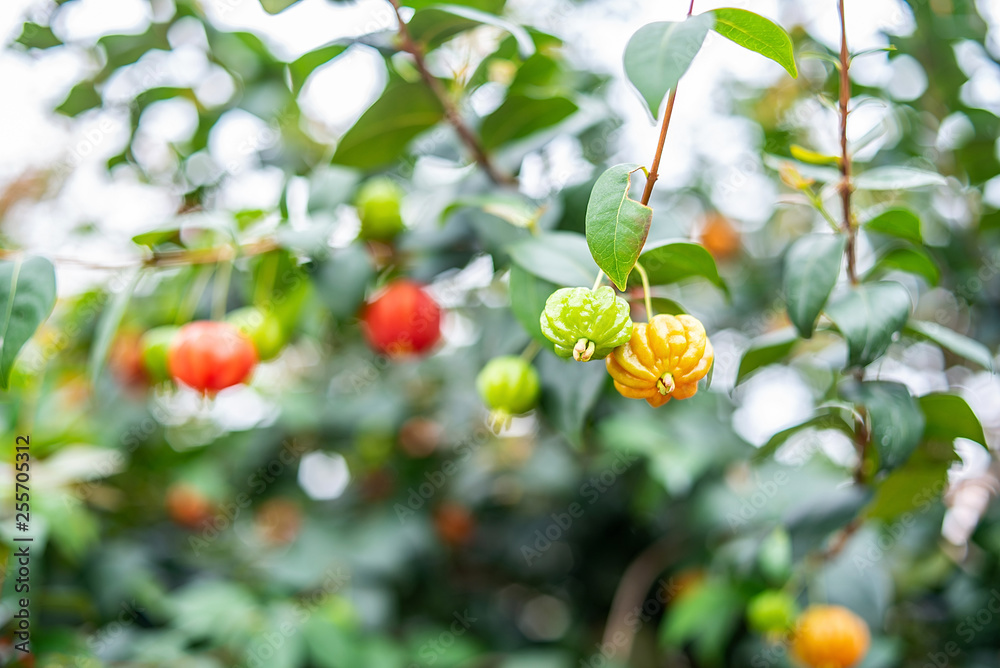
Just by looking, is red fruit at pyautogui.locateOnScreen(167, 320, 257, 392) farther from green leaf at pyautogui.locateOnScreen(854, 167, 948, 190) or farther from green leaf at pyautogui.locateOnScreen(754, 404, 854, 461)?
green leaf at pyautogui.locateOnScreen(854, 167, 948, 190)

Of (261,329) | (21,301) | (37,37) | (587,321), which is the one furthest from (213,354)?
(37,37)

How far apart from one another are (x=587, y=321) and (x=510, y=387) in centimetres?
38

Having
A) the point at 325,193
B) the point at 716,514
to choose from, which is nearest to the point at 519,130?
the point at 325,193

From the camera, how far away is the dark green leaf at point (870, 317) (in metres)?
0.84

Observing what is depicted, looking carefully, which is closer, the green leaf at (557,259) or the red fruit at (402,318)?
the green leaf at (557,259)

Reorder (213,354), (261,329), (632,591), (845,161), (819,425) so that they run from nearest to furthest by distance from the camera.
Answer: (845,161) → (819,425) → (213,354) → (261,329) → (632,591)

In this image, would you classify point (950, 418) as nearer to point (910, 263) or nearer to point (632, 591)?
point (910, 263)

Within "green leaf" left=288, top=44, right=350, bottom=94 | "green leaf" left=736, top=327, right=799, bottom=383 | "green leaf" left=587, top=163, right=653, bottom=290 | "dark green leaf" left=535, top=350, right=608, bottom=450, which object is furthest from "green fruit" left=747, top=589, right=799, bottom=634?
"green leaf" left=288, top=44, right=350, bottom=94

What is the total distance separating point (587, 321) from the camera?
633 millimetres

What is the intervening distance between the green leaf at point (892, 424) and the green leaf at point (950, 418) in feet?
0.34

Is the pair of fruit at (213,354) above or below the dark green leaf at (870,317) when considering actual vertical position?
below

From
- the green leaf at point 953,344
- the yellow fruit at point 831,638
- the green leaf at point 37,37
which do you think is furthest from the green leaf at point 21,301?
the yellow fruit at point 831,638

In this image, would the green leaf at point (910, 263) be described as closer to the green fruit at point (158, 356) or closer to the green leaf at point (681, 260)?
the green leaf at point (681, 260)

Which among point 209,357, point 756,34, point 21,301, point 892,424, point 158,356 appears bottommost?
point 158,356
